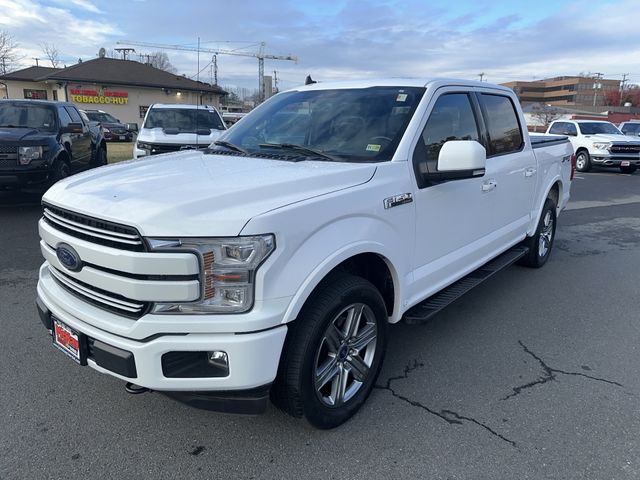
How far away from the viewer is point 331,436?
109 inches

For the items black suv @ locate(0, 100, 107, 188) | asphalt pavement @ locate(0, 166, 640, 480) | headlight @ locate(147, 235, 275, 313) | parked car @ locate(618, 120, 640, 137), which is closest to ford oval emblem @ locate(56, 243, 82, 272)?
headlight @ locate(147, 235, 275, 313)

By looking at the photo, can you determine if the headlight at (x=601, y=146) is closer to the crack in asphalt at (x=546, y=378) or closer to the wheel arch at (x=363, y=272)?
the crack in asphalt at (x=546, y=378)

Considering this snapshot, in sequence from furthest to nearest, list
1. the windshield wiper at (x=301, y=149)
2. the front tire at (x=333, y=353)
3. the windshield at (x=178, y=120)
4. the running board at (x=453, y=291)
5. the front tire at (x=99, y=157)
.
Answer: the front tire at (x=99, y=157)
the windshield at (x=178, y=120)
the running board at (x=453, y=291)
the windshield wiper at (x=301, y=149)
the front tire at (x=333, y=353)

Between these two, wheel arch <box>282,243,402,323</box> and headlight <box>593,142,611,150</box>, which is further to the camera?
headlight <box>593,142,611,150</box>

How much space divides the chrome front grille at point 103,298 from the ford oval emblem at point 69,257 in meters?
0.11

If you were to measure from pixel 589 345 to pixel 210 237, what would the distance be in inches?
130

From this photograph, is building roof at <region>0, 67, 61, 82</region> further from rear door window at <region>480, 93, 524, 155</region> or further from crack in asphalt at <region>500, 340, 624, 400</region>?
crack in asphalt at <region>500, 340, 624, 400</region>

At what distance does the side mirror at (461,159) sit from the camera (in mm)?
3078

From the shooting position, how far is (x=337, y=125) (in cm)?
354

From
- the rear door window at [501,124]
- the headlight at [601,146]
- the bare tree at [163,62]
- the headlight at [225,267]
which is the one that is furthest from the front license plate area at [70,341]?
the bare tree at [163,62]

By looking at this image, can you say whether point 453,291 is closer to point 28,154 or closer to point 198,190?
point 198,190

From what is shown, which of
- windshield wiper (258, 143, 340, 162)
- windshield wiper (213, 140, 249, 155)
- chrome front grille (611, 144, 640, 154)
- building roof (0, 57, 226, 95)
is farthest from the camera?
building roof (0, 57, 226, 95)

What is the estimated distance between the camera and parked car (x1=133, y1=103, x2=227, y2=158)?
9695 mm

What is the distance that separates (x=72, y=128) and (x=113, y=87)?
32956 millimetres
